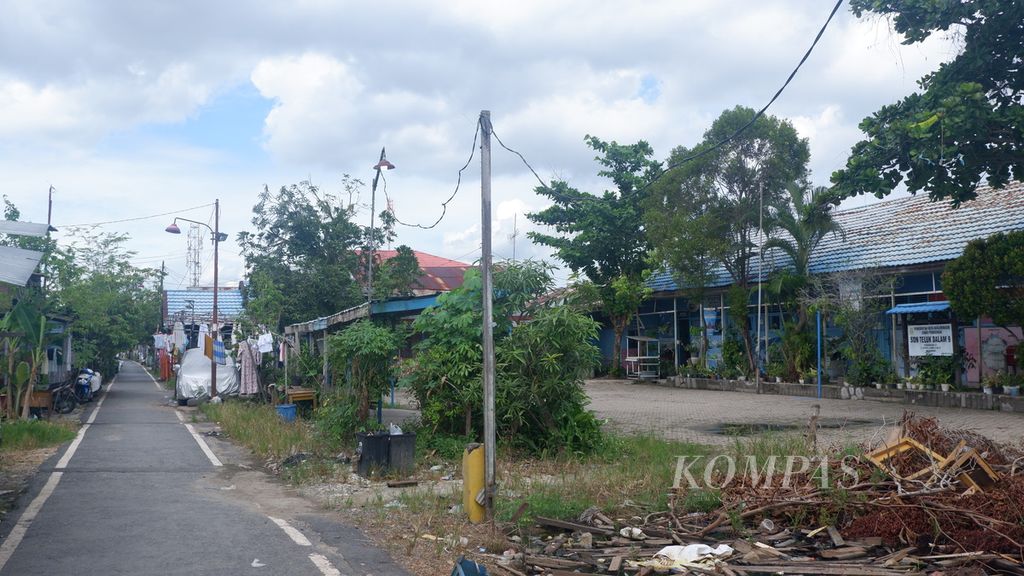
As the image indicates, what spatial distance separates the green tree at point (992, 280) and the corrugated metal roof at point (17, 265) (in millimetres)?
16757

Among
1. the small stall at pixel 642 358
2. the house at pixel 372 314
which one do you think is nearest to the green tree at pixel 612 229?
the small stall at pixel 642 358

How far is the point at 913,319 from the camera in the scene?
2045 cm

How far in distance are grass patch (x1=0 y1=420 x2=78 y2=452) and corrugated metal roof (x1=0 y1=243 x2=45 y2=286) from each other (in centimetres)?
520

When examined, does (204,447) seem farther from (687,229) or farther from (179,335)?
(179,335)

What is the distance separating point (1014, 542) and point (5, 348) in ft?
68.5

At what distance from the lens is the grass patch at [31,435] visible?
14.8 meters

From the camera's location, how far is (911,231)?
75.7ft

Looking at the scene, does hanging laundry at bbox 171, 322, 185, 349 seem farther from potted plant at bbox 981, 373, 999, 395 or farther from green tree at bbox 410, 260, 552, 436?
potted plant at bbox 981, 373, 999, 395

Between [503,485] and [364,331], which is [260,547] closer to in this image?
[503,485]

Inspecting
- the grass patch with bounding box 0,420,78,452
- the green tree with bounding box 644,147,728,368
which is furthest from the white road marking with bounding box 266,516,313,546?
the green tree with bounding box 644,147,728,368

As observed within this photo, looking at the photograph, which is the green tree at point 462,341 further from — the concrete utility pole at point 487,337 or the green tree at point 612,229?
the green tree at point 612,229

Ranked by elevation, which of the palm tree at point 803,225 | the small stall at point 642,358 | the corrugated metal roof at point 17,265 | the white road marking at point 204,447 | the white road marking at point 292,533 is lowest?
the white road marking at point 204,447

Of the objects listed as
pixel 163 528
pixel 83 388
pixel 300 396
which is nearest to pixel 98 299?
pixel 83 388

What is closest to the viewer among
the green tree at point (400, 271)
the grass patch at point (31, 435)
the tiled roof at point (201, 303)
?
the grass patch at point (31, 435)
